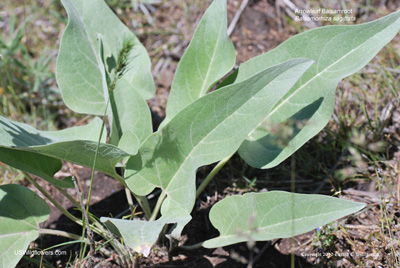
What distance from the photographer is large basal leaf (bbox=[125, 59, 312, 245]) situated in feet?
4.00

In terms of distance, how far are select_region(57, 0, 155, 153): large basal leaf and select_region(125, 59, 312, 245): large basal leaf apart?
20 centimetres

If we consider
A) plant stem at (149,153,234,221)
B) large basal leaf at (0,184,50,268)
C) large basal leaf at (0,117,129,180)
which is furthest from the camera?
plant stem at (149,153,234,221)

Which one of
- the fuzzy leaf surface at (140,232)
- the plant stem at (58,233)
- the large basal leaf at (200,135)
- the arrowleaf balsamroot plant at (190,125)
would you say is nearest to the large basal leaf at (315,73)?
the arrowleaf balsamroot plant at (190,125)

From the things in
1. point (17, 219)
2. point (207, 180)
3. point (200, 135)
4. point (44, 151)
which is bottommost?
point (207, 180)

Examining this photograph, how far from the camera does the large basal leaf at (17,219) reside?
136cm

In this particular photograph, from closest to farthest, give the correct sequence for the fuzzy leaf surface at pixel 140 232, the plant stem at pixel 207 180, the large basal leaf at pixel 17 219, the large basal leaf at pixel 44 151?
the fuzzy leaf surface at pixel 140 232, the large basal leaf at pixel 44 151, the large basal leaf at pixel 17 219, the plant stem at pixel 207 180

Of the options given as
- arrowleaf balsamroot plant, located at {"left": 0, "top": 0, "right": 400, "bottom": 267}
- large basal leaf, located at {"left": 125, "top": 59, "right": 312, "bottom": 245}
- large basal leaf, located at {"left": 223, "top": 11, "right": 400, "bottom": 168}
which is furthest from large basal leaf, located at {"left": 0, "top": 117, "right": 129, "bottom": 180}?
large basal leaf, located at {"left": 223, "top": 11, "right": 400, "bottom": 168}

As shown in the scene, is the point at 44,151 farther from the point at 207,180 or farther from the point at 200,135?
the point at 207,180

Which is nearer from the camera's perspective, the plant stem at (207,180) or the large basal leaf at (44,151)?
the large basal leaf at (44,151)

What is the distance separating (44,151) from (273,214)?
73 cm

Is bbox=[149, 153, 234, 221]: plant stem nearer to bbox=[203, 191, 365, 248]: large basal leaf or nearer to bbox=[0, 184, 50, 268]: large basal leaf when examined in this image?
bbox=[203, 191, 365, 248]: large basal leaf

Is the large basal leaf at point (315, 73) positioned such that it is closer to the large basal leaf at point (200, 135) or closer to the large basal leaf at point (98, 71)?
the large basal leaf at point (200, 135)

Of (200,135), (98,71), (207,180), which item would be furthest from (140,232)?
(98,71)

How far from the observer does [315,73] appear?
57.6 inches
